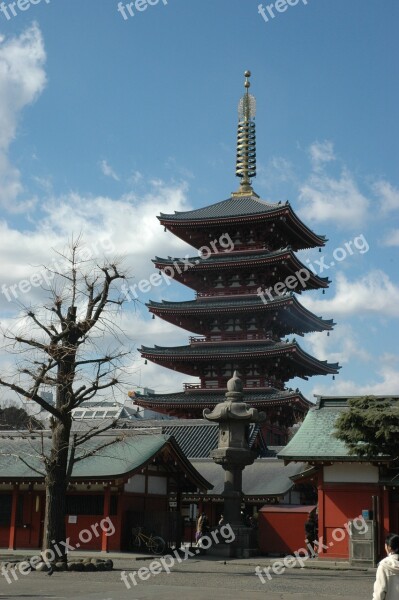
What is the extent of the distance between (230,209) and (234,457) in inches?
1072

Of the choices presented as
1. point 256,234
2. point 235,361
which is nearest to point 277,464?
point 235,361

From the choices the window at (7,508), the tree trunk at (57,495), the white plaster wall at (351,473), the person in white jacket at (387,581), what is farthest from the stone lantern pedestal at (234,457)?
the person in white jacket at (387,581)

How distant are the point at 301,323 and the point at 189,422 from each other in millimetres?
11834

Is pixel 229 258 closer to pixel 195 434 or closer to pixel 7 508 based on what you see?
pixel 195 434

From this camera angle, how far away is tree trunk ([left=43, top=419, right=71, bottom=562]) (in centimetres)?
2159

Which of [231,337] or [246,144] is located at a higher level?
[246,144]

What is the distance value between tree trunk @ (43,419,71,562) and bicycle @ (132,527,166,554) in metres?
7.55

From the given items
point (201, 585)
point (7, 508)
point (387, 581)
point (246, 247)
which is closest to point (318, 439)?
point (201, 585)

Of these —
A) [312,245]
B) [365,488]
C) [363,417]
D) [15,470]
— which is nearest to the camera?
[363,417]

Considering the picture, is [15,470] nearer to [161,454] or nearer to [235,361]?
[161,454]

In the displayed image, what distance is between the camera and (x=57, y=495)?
22.0m

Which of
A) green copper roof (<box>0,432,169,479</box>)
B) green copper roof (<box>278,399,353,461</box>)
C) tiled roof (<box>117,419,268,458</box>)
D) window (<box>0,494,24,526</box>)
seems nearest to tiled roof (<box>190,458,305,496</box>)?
tiled roof (<box>117,419,268,458</box>)

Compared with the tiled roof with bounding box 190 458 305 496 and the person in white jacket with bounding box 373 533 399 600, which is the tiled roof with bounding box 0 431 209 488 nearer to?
the tiled roof with bounding box 190 458 305 496

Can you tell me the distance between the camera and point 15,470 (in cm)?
3045
